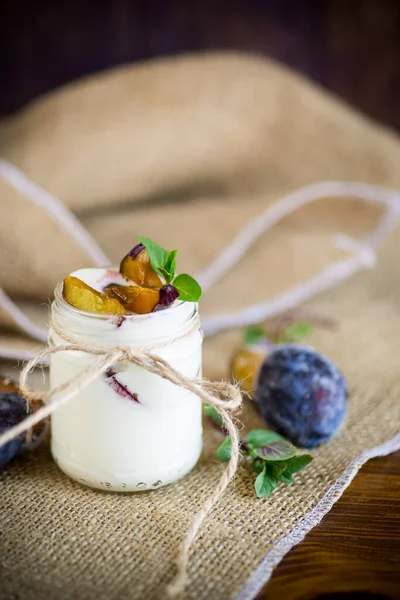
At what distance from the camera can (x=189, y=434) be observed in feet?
2.35

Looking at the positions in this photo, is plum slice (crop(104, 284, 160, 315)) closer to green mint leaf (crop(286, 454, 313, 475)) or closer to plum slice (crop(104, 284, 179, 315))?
plum slice (crop(104, 284, 179, 315))

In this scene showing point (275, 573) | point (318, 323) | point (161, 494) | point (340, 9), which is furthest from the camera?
point (340, 9)

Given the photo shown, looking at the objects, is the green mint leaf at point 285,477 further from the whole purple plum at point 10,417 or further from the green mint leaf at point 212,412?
the whole purple plum at point 10,417

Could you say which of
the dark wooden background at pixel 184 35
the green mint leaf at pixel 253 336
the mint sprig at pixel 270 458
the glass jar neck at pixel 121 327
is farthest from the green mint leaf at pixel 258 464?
the dark wooden background at pixel 184 35

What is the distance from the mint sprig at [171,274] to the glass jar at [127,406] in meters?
0.01

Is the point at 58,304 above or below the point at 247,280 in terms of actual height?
above

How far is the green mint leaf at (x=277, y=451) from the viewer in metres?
0.72

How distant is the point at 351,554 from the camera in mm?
634

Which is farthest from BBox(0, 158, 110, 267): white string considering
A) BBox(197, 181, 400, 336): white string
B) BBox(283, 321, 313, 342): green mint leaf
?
BBox(283, 321, 313, 342): green mint leaf

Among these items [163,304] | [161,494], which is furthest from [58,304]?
[161,494]

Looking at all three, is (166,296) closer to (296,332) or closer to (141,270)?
(141,270)

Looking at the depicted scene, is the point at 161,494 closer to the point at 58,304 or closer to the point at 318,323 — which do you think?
the point at 58,304

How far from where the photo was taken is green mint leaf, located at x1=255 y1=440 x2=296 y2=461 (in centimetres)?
72

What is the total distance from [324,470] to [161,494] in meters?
0.17
